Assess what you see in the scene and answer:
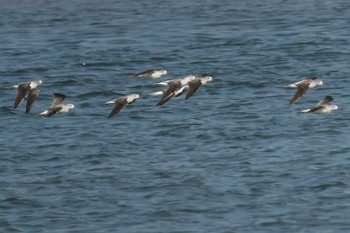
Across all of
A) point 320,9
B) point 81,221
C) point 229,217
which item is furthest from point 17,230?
point 320,9

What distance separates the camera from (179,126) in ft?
141

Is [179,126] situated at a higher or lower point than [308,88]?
lower

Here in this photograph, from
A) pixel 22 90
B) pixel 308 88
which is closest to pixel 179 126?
pixel 308 88

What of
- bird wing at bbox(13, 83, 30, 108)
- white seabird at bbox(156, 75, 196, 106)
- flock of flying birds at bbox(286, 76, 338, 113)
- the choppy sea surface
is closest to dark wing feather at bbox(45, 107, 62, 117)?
bird wing at bbox(13, 83, 30, 108)

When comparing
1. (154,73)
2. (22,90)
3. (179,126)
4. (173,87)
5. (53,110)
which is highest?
(22,90)

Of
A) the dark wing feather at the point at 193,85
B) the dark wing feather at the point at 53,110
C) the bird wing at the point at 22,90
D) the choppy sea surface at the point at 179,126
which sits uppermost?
the bird wing at the point at 22,90

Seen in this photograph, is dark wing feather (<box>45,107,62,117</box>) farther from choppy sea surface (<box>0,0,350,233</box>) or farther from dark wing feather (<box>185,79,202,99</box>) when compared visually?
dark wing feather (<box>185,79,202,99</box>)

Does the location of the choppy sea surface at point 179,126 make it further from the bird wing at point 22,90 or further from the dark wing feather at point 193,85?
the dark wing feather at point 193,85

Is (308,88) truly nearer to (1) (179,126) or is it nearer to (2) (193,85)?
(2) (193,85)

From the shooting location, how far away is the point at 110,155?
1559 inches

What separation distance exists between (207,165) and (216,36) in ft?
75.3

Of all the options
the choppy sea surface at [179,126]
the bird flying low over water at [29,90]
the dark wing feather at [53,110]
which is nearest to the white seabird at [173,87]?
the choppy sea surface at [179,126]

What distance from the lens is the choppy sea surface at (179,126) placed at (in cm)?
3369

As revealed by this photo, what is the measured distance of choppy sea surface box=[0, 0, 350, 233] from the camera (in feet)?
111
